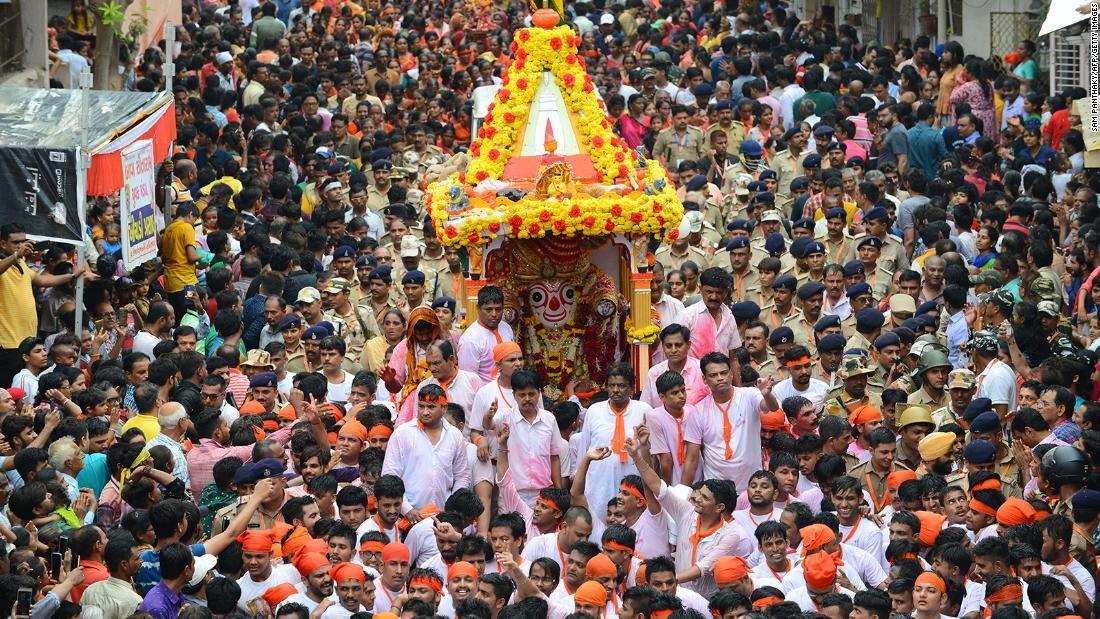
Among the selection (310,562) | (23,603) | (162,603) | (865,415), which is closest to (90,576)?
(162,603)

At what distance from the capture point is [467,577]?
10.0 meters

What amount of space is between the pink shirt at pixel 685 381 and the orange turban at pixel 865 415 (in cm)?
98

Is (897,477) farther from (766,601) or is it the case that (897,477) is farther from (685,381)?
(766,601)

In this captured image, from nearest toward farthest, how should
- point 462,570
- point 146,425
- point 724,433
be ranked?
1. point 462,570
2. point 146,425
3. point 724,433

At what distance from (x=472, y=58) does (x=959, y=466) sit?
14.4m

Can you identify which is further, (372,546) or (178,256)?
(178,256)

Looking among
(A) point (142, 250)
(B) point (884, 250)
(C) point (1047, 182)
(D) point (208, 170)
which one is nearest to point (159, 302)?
(A) point (142, 250)

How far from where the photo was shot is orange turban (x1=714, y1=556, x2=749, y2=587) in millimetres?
10156

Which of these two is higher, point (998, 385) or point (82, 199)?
point (82, 199)

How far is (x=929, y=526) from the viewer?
10.7m

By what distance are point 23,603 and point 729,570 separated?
3595mm

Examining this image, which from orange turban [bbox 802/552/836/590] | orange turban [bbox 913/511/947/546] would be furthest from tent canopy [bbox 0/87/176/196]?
orange turban [bbox 913/511/947/546]

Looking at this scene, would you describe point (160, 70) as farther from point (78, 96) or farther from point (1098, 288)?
point (1098, 288)

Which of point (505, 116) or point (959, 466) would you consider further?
point (505, 116)
